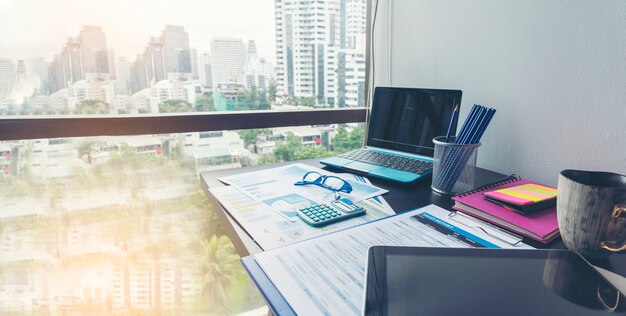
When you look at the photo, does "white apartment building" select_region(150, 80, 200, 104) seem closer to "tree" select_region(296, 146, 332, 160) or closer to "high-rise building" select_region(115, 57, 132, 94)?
"high-rise building" select_region(115, 57, 132, 94)

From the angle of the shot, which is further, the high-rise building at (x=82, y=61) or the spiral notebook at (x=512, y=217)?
the high-rise building at (x=82, y=61)

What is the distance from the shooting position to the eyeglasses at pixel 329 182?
0.86 meters

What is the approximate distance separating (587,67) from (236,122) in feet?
3.16

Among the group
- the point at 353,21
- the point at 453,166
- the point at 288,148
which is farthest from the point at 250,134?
the point at 453,166

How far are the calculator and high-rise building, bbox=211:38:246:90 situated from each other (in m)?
0.68

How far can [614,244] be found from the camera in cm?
50

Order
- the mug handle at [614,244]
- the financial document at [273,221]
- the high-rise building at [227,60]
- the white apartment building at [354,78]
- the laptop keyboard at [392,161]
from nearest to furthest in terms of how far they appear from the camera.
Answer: the mug handle at [614,244]
the financial document at [273,221]
the laptop keyboard at [392,161]
the high-rise building at [227,60]
the white apartment building at [354,78]

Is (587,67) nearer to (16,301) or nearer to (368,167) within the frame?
(368,167)

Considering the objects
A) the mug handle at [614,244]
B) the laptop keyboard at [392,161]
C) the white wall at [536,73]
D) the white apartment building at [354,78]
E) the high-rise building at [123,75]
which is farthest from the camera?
the white apartment building at [354,78]

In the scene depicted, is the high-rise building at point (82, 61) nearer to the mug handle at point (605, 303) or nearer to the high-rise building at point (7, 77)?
the high-rise building at point (7, 77)

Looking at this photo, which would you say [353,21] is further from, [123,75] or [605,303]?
[605,303]

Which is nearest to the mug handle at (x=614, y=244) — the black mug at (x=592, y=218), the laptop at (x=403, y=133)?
the black mug at (x=592, y=218)

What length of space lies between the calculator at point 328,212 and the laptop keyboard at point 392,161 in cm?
28

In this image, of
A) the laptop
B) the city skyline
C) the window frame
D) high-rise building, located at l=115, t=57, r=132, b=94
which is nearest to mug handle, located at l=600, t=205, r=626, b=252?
the laptop
